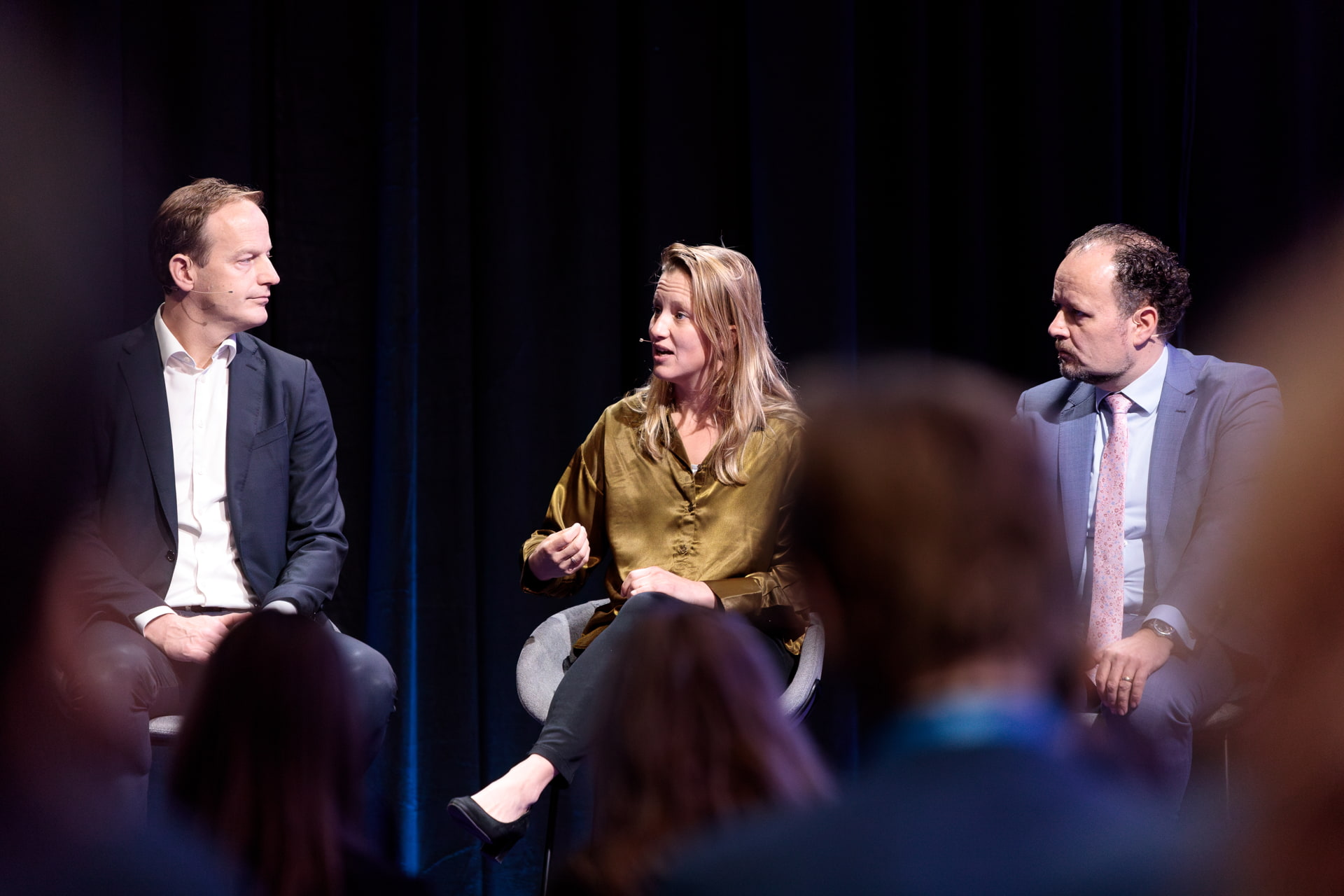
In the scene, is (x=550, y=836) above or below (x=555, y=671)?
below

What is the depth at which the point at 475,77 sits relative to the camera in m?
3.18

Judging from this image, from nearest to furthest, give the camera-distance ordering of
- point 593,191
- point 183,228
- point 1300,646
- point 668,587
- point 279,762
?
1. point 1300,646
2. point 279,762
3. point 668,587
4. point 183,228
5. point 593,191

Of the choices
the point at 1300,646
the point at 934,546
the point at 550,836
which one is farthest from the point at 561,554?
the point at 1300,646

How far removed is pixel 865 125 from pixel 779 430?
3.74 feet

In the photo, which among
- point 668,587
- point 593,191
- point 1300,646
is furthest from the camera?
point 593,191

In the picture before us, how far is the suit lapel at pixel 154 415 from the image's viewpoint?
2.42 meters

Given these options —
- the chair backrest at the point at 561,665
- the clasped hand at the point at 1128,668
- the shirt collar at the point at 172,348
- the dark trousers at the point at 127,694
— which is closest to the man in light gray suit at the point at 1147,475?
the clasped hand at the point at 1128,668

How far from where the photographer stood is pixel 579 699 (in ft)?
7.22

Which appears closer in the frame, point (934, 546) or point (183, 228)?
point (934, 546)

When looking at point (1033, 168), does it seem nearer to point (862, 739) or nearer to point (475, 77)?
point (475, 77)

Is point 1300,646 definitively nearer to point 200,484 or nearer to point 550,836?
point 550,836

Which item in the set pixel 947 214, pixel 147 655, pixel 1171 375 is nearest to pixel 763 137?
pixel 947 214

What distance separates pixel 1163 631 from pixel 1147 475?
357 millimetres

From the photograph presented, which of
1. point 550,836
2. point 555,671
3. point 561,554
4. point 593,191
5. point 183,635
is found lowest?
point 550,836
